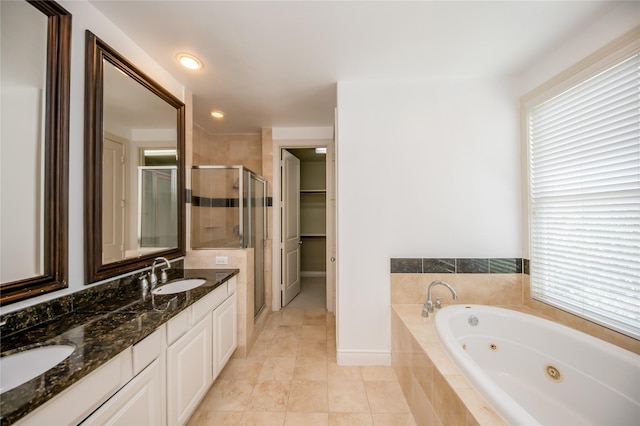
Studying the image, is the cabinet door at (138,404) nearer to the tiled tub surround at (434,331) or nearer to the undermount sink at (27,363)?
the undermount sink at (27,363)

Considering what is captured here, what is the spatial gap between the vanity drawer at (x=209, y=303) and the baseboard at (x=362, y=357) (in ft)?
3.67

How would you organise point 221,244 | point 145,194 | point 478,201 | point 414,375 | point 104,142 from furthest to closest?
point 221,244, point 478,201, point 145,194, point 414,375, point 104,142

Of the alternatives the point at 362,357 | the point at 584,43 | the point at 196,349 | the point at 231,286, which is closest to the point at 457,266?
the point at 362,357

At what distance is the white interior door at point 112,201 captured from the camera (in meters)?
1.34

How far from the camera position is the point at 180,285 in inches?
71.0

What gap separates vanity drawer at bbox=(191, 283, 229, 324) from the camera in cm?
143

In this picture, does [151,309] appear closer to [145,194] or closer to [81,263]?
[81,263]

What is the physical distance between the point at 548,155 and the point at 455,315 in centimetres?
143

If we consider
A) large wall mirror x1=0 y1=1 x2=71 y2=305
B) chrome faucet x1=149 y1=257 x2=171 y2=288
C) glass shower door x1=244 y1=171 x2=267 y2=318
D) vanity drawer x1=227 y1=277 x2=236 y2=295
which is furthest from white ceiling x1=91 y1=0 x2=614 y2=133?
vanity drawer x1=227 y1=277 x2=236 y2=295

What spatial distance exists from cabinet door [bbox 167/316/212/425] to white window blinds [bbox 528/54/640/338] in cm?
252

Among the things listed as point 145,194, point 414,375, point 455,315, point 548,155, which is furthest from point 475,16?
point 145,194

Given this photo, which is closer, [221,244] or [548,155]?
[548,155]

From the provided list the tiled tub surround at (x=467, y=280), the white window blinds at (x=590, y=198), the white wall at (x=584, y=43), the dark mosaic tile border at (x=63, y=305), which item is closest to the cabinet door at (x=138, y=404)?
the dark mosaic tile border at (x=63, y=305)

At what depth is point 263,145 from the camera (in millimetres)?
3020
